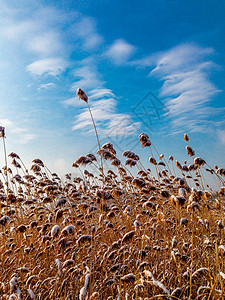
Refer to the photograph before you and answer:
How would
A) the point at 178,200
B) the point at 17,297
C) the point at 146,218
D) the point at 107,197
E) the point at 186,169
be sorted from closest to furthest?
the point at 17,297
the point at 178,200
the point at 107,197
the point at 146,218
the point at 186,169

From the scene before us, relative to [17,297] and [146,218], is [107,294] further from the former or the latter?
[146,218]

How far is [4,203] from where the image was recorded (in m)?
5.15

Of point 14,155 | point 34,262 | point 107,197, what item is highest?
point 14,155

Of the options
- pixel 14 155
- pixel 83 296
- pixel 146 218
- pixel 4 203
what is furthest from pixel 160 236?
pixel 14 155

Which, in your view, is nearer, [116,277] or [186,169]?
[116,277]

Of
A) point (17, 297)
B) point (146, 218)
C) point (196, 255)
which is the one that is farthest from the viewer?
point (146, 218)

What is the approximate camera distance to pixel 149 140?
502 centimetres

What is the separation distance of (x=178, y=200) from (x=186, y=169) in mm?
3717

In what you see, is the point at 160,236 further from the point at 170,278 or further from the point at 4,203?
the point at 4,203

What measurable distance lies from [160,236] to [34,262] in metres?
2.57

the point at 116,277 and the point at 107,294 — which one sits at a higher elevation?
the point at 116,277

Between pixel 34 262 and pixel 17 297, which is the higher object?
pixel 34 262

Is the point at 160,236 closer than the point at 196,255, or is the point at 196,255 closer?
the point at 196,255

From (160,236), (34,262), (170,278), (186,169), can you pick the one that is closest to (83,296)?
(170,278)
